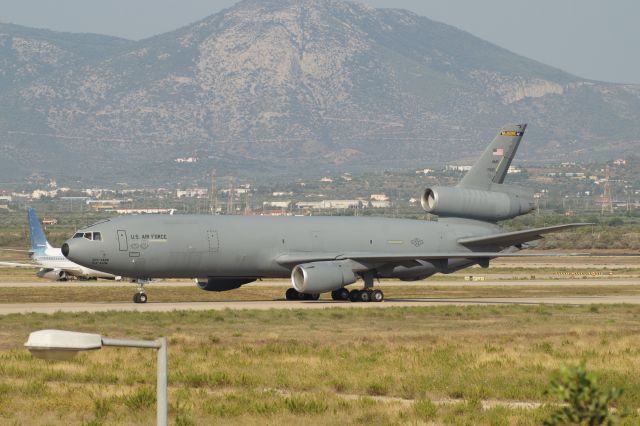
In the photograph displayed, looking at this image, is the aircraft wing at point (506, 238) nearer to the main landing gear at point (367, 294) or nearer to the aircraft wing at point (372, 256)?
the aircraft wing at point (372, 256)

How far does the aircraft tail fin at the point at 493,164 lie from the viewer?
63531 mm

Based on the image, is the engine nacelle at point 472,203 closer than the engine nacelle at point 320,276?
No

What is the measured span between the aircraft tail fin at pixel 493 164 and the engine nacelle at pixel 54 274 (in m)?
29.8

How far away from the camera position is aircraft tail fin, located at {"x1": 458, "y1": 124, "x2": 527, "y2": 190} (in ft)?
208

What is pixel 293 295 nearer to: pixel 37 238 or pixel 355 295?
pixel 355 295

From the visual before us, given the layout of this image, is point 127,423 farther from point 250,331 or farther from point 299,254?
point 299,254

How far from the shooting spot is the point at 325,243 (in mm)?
58406

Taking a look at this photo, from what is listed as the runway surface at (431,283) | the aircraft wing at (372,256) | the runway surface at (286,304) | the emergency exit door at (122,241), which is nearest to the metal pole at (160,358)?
the runway surface at (286,304)

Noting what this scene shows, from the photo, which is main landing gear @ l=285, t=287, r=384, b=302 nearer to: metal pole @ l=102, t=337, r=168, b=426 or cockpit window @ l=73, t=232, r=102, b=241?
cockpit window @ l=73, t=232, r=102, b=241

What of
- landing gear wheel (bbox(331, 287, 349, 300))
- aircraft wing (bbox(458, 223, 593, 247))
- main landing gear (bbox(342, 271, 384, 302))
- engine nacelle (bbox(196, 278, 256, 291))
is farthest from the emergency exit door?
aircraft wing (bbox(458, 223, 593, 247))

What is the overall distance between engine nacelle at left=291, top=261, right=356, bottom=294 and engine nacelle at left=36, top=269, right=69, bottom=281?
29091 millimetres

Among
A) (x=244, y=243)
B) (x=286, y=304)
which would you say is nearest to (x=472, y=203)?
(x=286, y=304)

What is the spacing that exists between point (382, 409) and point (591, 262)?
9922 centimetres

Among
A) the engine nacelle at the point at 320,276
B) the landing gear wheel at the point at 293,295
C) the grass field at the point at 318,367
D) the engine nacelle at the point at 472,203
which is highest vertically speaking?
the engine nacelle at the point at 472,203
